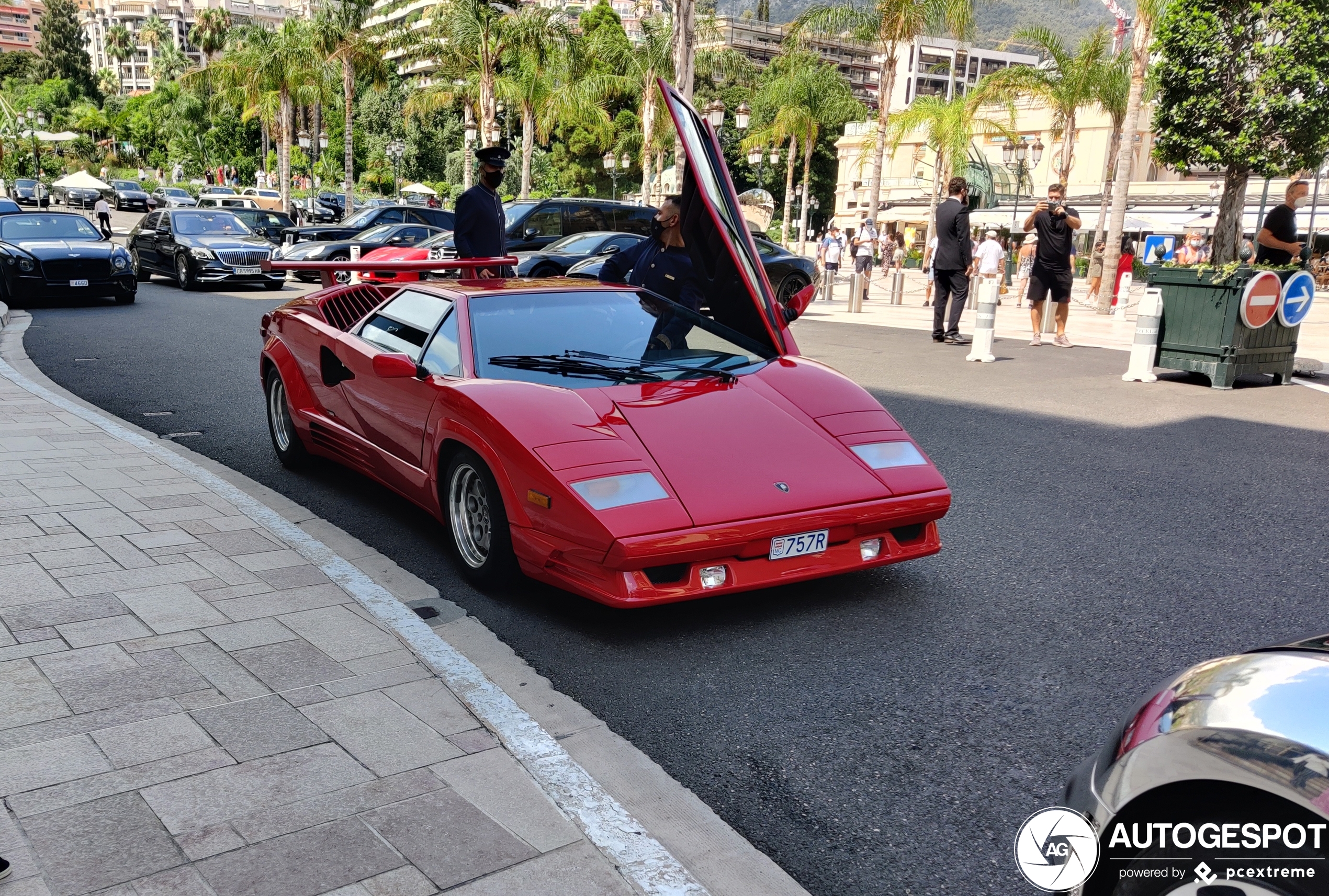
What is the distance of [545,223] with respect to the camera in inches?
728

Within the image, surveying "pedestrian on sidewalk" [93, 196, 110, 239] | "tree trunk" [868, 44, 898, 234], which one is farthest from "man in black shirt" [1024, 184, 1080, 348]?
"tree trunk" [868, 44, 898, 234]

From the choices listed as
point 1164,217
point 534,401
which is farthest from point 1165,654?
point 1164,217

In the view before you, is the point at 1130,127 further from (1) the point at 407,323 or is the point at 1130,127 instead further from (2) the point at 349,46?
(2) the point at 349,46

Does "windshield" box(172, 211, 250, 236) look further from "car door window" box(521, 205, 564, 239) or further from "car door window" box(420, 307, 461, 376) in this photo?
"car door window" box(420, 307, 461, 376)

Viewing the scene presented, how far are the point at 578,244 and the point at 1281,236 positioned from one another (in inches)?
396

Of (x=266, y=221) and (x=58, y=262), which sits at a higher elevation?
(x=266, y=221)

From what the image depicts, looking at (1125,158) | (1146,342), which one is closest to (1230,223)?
(1146,342)

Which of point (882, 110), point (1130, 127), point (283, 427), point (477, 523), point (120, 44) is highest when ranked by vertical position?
point (120, 44)

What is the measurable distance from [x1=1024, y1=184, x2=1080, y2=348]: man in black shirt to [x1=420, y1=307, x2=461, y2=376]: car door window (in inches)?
356

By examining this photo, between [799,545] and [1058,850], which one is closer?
[1058,850]

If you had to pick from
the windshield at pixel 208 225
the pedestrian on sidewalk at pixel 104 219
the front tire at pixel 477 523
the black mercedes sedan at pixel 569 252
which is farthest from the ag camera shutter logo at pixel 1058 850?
the windshield at pixel 208 225

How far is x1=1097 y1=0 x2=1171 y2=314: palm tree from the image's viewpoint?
21.6 m

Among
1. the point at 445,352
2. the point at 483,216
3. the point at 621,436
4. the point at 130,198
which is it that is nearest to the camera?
the point at 621,436

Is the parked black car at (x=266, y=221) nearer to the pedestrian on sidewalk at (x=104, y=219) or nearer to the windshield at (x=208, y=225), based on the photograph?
the windshield at (x=208, y=225)
